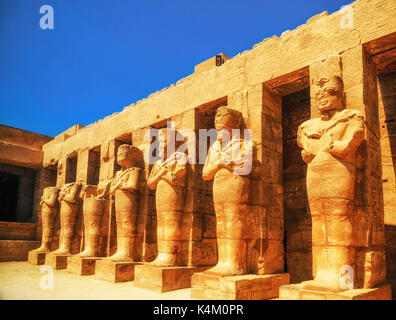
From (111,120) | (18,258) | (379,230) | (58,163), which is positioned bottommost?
(18,258)

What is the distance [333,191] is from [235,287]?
169cm

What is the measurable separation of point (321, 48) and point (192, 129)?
9.00 ft

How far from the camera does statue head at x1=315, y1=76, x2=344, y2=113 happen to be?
4457 millimetres

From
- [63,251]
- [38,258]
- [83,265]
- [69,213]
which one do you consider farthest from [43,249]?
[83,265]

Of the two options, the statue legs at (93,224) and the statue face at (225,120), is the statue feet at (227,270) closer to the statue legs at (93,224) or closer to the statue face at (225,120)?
the statue face at (225,120)

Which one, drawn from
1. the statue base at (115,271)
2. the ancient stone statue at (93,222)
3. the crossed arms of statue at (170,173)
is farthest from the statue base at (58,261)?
the crossed arms of statue at (170,173)

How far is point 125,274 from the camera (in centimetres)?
675

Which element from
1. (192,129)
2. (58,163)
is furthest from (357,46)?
(58,163)

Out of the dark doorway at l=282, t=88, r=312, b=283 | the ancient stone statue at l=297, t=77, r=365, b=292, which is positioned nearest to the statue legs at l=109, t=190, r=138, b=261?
the dark doorway at l=282, t=88, r=312, b=283

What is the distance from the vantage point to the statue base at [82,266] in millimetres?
7625

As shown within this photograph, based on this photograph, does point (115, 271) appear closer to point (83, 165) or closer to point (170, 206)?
point (170, 206)

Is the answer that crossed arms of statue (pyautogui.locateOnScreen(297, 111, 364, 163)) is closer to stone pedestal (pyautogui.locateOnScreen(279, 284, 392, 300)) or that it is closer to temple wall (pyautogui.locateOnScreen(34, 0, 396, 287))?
temple wall (pyautogui.locateOnScreen(34, 0, 396, 287))

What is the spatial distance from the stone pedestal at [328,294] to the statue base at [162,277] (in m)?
2.19
